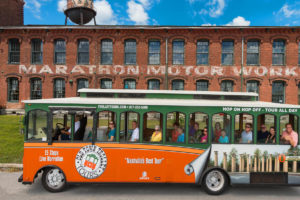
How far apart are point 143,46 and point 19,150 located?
39.1 feet

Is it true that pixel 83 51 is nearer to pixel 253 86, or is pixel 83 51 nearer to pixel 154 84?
pixel 154 84

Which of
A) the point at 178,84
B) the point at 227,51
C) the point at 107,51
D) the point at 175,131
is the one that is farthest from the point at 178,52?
the point at 175,131

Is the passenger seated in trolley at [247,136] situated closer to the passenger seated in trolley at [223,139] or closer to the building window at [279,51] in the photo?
the passenger seated in trolley at [223,139]

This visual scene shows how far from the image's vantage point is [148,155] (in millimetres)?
4391

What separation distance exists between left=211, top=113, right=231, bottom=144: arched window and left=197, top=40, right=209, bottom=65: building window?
452 inches

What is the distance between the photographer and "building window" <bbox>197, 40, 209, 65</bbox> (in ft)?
49.1

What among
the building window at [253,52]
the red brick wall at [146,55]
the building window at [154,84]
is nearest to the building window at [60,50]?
the red brick wall at [146,55]

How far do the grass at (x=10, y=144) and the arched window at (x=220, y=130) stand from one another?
292 inches

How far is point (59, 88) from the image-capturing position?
15.5 metres

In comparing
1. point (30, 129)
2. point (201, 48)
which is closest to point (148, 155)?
point (30, 129)

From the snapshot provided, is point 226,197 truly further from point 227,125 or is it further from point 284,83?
point 284,83

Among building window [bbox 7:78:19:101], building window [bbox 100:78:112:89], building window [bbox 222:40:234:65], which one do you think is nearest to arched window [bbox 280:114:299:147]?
building window [bbox 222:40:234:65]

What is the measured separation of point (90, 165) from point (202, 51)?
13983mm

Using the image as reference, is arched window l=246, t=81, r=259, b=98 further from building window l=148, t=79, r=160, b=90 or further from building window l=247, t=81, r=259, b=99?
building window l=148, t=79, r=160, b=90
